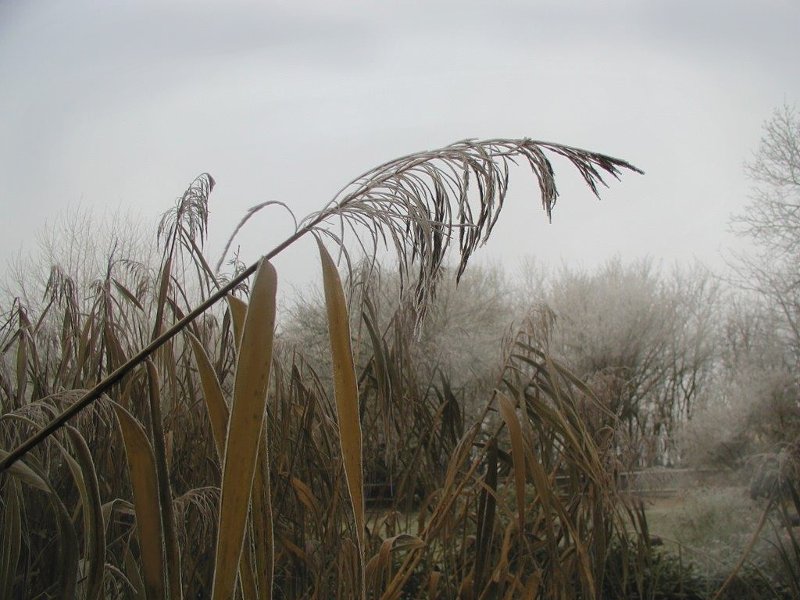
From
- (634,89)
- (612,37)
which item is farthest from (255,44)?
(634,89)

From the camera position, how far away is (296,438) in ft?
3.92

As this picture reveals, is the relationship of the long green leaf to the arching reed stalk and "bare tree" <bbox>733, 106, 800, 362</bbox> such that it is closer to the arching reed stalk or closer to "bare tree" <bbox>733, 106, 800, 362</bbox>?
the arching reed stalk

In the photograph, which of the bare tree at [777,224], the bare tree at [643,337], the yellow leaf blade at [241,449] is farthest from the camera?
the bare tree at [643,337]

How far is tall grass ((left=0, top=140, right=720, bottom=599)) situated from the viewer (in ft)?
1.49

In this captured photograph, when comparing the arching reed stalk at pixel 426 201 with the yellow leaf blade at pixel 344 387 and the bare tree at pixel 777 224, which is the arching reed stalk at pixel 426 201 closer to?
the yellow leaf blade at pixel 344 387

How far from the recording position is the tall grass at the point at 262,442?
17.9 inches

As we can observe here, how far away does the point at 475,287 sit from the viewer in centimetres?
357

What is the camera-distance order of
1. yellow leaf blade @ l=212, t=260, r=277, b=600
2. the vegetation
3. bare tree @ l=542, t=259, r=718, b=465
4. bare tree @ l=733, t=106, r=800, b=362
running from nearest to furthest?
yellow leaf blade @ l=212, t=260, r=277, b=600 < the vegetation < bare tree @ l=733, t=106, r=800, b=362 < bare tree @ l=542, t=259, r=718, b=465

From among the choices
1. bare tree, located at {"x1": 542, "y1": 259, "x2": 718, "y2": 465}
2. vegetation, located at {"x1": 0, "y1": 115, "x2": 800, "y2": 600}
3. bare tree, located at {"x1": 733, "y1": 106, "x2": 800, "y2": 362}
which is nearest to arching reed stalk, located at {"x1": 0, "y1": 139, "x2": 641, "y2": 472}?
vegetation, located at {"x1": 0, "y1": 115, "x2": 800, "y2": 600}

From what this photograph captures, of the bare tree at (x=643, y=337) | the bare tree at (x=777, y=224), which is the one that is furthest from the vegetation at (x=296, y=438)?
the bare tree at (x=777, y=224)

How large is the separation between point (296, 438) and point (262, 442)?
0.62 meters

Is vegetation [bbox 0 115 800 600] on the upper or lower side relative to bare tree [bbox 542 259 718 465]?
lower

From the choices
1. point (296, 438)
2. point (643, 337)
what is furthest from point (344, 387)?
point (643, 337)

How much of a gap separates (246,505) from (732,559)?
9.54 feet
